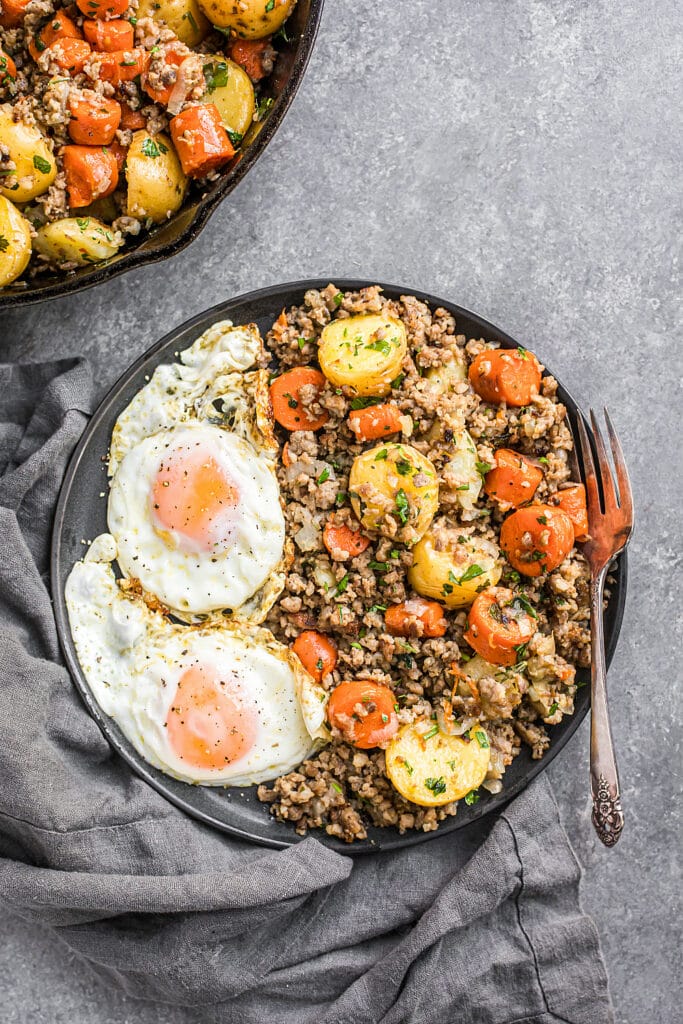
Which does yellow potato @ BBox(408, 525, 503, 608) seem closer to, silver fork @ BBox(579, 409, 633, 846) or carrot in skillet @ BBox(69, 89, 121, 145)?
silver fork @ BBox(579, 409, 633, 846)

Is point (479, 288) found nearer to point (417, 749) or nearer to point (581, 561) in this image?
point (581, 561)

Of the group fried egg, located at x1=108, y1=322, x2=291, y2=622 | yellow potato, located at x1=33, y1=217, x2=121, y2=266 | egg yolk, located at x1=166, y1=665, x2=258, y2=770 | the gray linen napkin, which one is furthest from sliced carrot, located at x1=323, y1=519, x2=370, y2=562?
yellow potato, located at x1=33, y1=217, x2=121, y2=266

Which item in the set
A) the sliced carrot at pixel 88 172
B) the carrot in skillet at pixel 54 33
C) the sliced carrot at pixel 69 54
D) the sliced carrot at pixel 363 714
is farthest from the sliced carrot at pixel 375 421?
the carrot in skillet at pixel 54 33

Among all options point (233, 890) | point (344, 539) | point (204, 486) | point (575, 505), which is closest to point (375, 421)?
point (344, 539)

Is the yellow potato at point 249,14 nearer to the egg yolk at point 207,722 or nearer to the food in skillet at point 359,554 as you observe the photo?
the food in skillet at point 359,554

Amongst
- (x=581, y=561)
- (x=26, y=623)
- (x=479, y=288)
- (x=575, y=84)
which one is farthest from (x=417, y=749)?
(x=575, y=84)

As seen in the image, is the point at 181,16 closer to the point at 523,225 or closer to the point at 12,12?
the point at 12,12

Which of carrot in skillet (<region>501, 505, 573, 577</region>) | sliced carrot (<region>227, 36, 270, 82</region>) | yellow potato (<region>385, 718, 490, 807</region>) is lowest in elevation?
yellow potato (<region>385, 718, 490, 807</region>)
